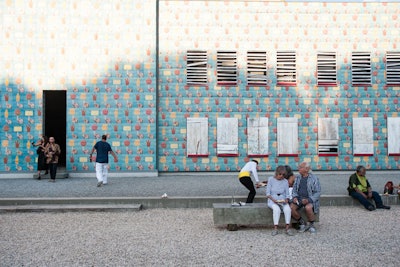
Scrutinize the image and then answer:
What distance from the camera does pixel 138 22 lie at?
18.1 metres

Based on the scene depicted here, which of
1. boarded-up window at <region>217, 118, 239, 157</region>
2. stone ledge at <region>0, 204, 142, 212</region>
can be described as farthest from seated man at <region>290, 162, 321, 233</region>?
boarded-up window at <region>217, 118, 239, 157</region>

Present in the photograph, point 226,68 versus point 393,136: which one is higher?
point 226,68

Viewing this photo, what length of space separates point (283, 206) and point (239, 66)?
440 inches

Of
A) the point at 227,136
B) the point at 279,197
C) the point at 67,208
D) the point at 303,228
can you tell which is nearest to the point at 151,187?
the point at 67,208

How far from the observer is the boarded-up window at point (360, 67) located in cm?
1881

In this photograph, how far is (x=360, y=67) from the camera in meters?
18.9

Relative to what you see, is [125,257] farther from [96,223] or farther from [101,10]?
[101,10]

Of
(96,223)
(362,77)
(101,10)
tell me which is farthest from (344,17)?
(96,223)

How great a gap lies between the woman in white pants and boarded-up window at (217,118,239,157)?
375 inches

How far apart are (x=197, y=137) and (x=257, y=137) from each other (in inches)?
110

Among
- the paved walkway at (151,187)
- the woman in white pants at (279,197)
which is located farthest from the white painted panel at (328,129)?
the woman in white pants at (279,197)

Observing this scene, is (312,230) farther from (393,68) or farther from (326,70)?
(393,68)

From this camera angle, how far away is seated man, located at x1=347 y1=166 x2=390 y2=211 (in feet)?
35.7

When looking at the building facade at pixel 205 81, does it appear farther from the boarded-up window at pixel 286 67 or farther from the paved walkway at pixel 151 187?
the paved walkway at pixel 151 187
